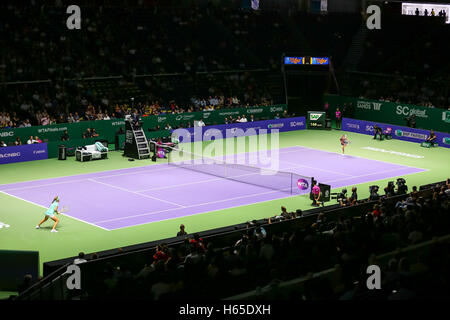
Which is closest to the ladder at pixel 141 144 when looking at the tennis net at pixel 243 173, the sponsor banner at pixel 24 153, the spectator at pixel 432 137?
the tennis net at pixel 243 173

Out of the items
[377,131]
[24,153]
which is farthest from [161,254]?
[377,131]

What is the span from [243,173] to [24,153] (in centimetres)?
1337

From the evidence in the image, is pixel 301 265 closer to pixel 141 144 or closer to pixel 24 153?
pixel 141 144

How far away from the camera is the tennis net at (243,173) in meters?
34.3

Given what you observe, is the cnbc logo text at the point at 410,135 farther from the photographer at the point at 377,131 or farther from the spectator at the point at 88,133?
the spectator at the point at 88,133

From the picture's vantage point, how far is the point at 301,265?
53.0 feet

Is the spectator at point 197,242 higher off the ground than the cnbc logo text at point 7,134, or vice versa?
the cnbc logo text at point 7,134

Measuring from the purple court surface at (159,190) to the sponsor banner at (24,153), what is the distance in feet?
17.0

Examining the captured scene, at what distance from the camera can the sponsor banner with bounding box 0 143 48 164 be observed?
130 feet

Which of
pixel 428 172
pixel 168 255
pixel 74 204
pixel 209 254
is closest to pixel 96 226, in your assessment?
pixel 74 204

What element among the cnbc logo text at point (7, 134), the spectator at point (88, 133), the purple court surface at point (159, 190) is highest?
the cnbc logo text at point (7, 134)

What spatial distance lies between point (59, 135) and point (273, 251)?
28.6 m

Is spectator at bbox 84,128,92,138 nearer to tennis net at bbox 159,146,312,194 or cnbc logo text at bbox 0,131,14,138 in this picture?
cnbc logo text at bbox 0,131,14,138
